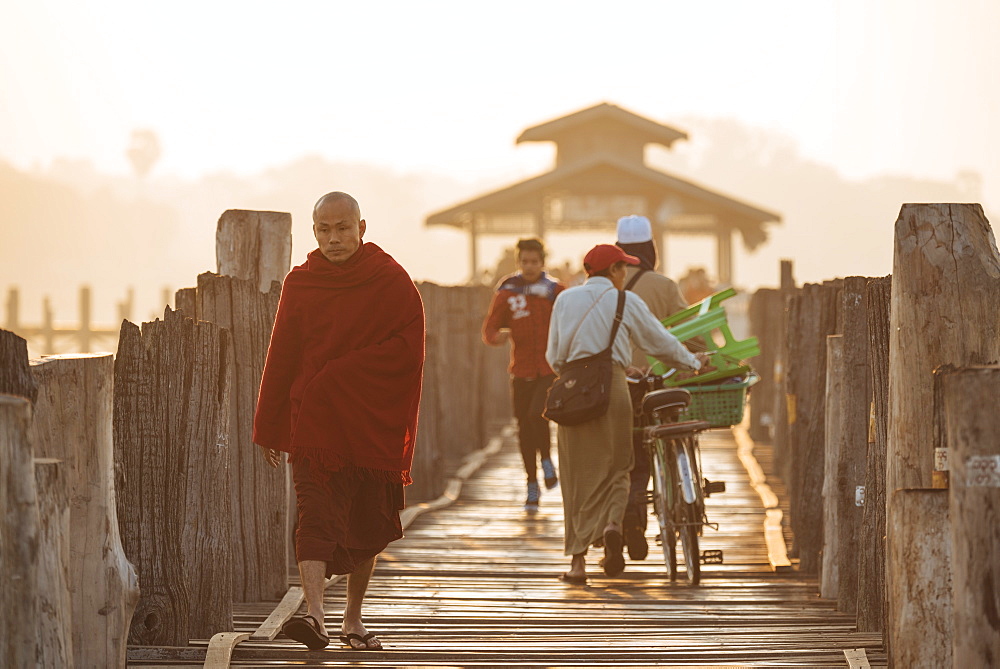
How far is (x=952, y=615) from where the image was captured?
518 centimetres

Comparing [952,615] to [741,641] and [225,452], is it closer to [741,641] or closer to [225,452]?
[741,641]

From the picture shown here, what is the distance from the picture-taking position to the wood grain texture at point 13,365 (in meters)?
4.73

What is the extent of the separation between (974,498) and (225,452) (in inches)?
130

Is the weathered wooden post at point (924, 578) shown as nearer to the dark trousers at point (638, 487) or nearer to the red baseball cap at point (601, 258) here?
the red baseball cap at point (601, 258)

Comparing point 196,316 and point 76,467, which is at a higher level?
point 196,316

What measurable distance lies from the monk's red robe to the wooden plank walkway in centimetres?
80

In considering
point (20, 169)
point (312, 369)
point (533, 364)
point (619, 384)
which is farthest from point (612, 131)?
point (20, 169)

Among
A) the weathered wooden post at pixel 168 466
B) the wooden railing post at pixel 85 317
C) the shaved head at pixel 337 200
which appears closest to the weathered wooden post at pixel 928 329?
the shaved head at pixel 337 200

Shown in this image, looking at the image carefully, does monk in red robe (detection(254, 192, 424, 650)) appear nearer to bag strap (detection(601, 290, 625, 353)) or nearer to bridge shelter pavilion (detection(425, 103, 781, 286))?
bag strap (detection(601, 290, 625, 353))

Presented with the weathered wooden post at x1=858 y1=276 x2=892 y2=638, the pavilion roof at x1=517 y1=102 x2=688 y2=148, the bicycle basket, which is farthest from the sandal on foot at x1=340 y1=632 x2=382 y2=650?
the pavilion roof at x1=517 y1=102 x2=688 y2=148

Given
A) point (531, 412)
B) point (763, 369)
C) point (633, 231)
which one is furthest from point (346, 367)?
point (763, 369)

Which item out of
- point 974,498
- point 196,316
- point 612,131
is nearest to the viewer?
point 974,498

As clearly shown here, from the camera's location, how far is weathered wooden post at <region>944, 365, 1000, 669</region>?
4.57 m

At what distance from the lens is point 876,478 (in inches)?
267
